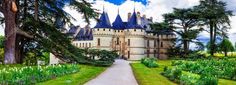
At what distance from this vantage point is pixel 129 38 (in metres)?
60.1

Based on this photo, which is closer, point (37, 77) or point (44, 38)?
point (37, 77)

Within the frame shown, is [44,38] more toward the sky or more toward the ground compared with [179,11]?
more toward the ground

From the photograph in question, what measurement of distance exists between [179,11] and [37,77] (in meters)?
44.6

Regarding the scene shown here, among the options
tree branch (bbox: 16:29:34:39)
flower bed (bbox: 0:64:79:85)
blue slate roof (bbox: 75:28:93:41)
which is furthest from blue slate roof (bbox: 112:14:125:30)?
flower bed (bbox: 0:64:79:85)

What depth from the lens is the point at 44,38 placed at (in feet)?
90.6

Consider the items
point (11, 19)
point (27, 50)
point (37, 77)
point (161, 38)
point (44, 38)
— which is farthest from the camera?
point (161, 38)

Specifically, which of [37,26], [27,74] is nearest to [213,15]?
[37,26]

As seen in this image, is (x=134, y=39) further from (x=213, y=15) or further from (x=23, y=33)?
(x=23, y=33)

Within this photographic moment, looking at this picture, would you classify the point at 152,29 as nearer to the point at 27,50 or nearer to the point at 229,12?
the point at 229,12

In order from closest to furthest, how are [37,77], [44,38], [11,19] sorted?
[37,77], [11,19], [44,38]

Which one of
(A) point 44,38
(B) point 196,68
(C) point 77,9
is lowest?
(B) point 196,68

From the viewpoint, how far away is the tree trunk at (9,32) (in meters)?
25.7

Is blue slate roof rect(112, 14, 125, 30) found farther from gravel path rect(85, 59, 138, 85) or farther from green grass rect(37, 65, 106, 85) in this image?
green grass rect(37, 65, 106, 85)

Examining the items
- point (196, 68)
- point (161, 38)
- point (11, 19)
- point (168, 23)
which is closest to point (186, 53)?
point (168, 23)
